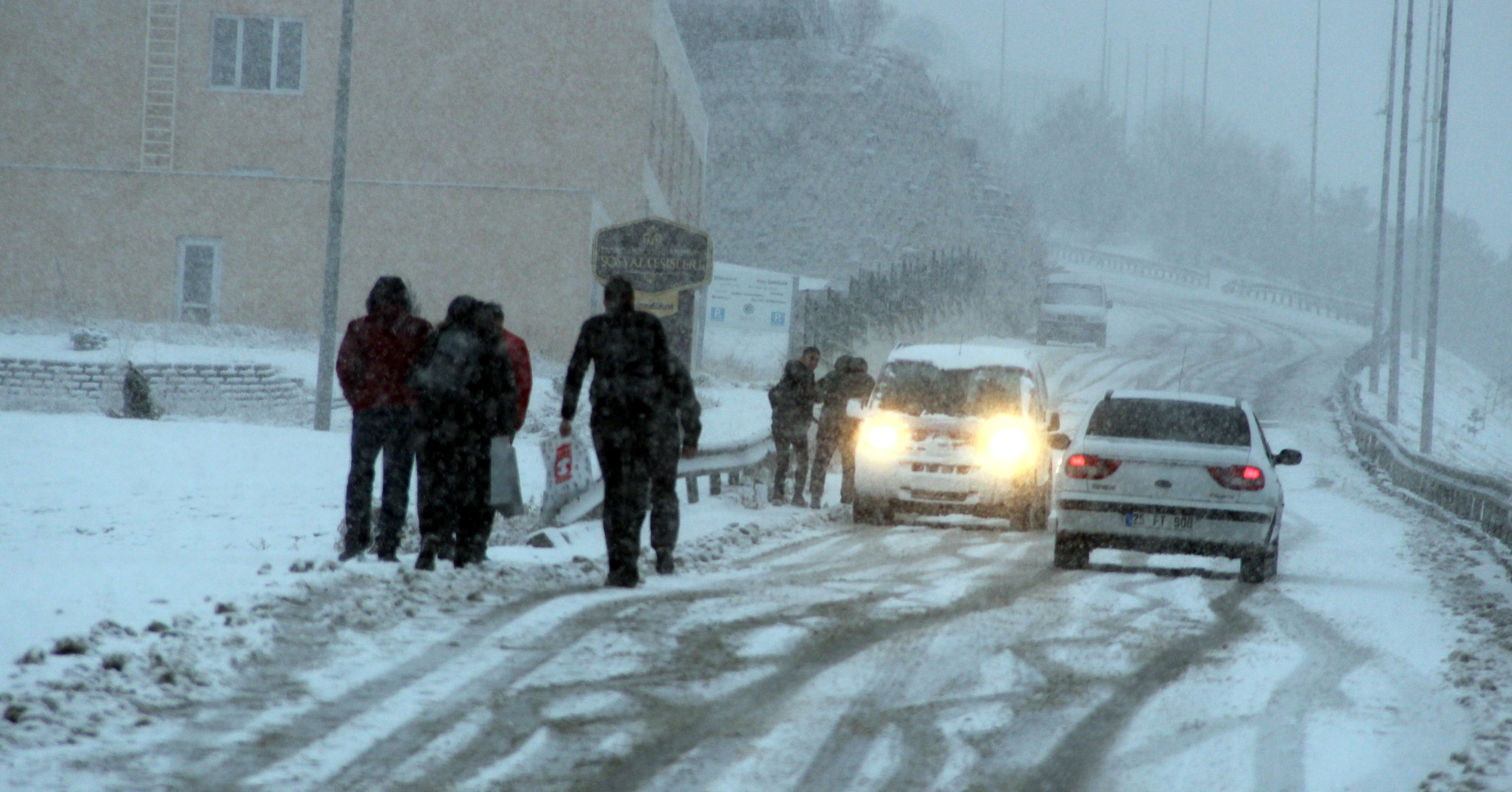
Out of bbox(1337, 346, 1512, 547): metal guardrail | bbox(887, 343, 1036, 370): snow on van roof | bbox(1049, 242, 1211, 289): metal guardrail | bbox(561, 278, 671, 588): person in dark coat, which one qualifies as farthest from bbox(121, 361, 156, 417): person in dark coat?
bbox(1049, 242, 1211, 289): metal guardrail

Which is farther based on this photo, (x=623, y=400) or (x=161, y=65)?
(x=161, y=65)

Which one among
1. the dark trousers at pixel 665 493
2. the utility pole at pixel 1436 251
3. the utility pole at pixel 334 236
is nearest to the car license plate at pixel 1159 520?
the dark trousers at pixel 665 493

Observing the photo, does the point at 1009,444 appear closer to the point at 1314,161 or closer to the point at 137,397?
the point at 137,397

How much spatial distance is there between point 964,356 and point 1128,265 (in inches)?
3460

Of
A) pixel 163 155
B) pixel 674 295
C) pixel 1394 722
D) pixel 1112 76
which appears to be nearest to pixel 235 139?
pixel 163 155

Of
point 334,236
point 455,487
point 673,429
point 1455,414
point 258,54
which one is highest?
point 258,54

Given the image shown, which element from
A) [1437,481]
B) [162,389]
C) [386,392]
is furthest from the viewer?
[162,389]

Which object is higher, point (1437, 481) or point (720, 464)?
point (1437, 481)

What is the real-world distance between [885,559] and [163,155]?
26467 mm

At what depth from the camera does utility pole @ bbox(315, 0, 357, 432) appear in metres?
22.2

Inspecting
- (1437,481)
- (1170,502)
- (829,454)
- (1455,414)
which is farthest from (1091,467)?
(1455,414)

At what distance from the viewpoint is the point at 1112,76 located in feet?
563

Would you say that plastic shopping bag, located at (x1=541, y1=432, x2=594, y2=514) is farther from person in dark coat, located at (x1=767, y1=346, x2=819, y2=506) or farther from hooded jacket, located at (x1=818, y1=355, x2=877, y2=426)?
hooded jacket, located at (x1=818, y1=355, x2=877, y2=426)

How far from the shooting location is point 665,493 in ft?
34.4
